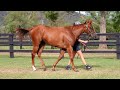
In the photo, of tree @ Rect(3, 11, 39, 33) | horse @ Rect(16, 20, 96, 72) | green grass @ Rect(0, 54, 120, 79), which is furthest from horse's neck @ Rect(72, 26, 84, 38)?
tree @ Rect(3, 11, 39, 33)

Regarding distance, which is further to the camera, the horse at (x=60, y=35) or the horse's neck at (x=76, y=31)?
the horse's neck at (x=76, y=31)

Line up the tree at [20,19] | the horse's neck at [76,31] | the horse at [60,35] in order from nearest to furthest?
1. the horse at [60,35]
2. the horse's neck at [76,31]
3. the tree at [20,19]

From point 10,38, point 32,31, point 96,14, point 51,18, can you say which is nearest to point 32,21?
point 96,14

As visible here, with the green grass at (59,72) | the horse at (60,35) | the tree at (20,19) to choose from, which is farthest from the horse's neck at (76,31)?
the tree at (20,19)

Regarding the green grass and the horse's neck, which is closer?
the green grass

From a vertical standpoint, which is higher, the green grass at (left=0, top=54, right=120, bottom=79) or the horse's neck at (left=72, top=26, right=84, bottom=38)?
the horse's neck at (left=72, top=26, right=84, bottom=38)

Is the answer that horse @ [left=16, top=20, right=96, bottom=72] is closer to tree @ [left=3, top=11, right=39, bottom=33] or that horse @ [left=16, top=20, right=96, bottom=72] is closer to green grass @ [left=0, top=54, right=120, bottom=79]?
green grass @ [left=0, top=54, right=120, bottom=79]

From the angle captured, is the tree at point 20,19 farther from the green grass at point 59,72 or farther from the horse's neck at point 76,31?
the horse's neck at point 76,31

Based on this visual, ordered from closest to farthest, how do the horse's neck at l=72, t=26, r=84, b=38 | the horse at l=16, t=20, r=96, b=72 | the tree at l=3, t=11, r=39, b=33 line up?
the horse at l=16, t=20, r=96, b=72 < the horse's neck at l=72, t=26, r=84, b=38 < the tree at l=3, t=11, r=39, b=33

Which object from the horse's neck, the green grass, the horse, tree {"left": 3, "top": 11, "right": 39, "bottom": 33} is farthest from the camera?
tree {"left": 3, "top": 11, "right": 39, "bottom": 33}
